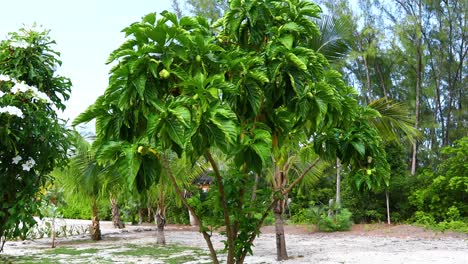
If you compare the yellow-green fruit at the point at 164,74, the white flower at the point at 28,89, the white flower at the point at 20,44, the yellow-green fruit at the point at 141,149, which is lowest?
the yellow-green fruit at the point at 141,149

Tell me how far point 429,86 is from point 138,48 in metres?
21.1

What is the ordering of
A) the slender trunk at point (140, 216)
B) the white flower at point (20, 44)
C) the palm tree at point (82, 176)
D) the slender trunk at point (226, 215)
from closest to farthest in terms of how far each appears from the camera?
the slender trunk at point (226, 215), the white flower at point (20, 44), the palm tree at point (82, 176), the slender trunk at point (140, 216)

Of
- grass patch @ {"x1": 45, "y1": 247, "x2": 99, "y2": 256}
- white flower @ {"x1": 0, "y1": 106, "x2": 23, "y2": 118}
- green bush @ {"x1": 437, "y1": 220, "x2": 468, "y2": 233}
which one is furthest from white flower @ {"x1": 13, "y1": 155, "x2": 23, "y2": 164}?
green bush @ {"x1": 437, "y1": 220, "x2": 468, "y2": 233}

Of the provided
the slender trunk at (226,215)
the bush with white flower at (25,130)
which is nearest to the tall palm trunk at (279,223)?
the bush with white flower at (25,130)

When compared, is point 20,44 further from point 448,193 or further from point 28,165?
point 448,193

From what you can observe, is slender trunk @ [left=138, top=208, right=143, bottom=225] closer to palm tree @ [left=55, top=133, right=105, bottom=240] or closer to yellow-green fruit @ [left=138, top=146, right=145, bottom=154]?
palm tree @ [left=55, top=133, right=105, bottom=240]

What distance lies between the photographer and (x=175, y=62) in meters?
2.15

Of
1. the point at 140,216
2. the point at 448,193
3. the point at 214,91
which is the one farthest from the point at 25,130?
the point at 140,216

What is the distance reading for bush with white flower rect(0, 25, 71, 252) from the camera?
3668 millimetres

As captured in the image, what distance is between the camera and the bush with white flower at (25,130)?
3.67 metres

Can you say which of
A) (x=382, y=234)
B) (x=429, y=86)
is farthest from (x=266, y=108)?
(x=429, y=86)

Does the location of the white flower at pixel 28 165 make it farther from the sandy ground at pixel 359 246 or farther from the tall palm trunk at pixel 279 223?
the tall palm trunk at pixel 279 223

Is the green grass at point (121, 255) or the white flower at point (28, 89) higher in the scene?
the white flower at point (28, 89)

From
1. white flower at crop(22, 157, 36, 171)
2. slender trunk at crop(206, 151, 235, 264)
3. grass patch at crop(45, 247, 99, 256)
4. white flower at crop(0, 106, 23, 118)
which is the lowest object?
grass patch at crop(45, 247, 99, 256)
